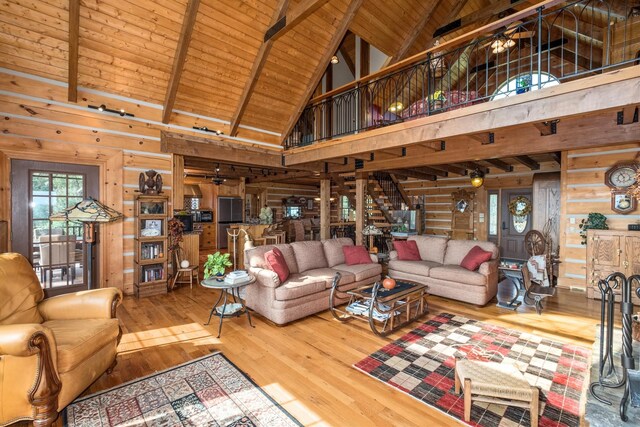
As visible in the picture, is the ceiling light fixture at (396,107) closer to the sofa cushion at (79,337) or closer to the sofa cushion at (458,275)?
the sofa cushion at (458,275)

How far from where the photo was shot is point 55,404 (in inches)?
78.2

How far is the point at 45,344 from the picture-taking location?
1.91 meters

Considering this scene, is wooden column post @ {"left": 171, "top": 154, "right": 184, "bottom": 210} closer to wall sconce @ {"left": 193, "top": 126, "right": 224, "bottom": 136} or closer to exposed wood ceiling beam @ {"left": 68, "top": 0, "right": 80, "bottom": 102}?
wall sconce @ {"left": 193, "top": 126, "right": 224, "bottom": 136}

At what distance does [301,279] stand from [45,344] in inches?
102

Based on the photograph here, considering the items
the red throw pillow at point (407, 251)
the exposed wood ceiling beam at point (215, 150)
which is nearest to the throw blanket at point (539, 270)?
the red throw pillow at point (407, 251)

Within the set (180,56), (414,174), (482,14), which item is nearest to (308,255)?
(180,56)

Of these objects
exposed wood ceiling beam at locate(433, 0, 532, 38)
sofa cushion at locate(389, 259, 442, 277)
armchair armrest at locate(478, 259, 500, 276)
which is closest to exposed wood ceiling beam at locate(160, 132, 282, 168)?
sofa cushion at locate(389, 259, 442, 277)

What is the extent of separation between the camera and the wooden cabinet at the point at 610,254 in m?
4.54

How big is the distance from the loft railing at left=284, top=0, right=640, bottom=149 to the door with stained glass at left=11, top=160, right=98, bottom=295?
4.15m

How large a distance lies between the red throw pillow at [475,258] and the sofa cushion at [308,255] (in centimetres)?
224

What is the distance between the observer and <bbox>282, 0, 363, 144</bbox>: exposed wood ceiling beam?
17.3 feet

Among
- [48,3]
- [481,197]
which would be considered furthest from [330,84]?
[48,3]

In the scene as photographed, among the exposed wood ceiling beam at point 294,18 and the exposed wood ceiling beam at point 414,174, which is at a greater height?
Answer: the exposed wood ceiling beam at point 294,18

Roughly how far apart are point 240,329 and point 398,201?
7400mm
